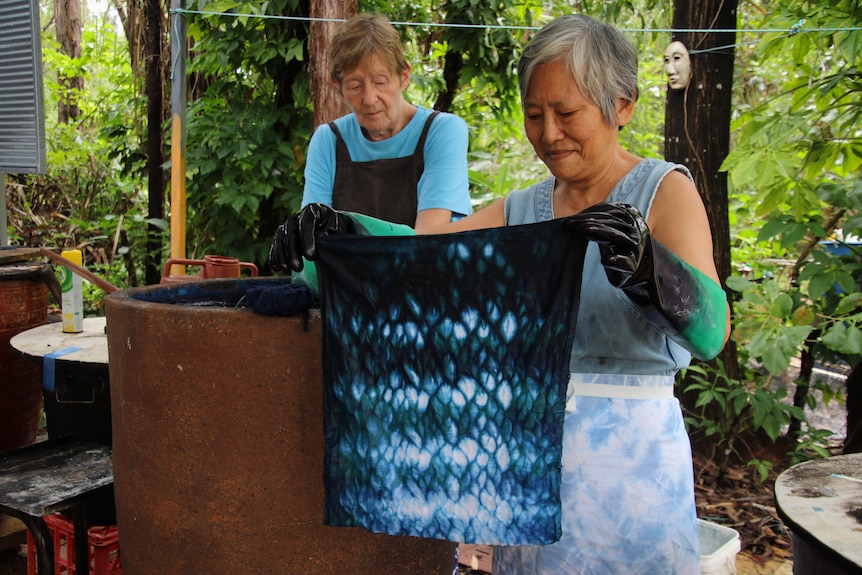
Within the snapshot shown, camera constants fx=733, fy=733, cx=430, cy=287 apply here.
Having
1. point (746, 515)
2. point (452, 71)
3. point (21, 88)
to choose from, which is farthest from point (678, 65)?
point (21, 88)

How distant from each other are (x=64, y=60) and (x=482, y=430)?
7.92 meters

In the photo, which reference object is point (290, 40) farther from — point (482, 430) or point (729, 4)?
point (482, 430)

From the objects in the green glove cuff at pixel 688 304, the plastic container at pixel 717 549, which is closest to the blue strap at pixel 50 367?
the green glove cuff at pixel 688 304

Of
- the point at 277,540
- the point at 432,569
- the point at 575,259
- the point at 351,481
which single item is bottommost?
the point at 432,569

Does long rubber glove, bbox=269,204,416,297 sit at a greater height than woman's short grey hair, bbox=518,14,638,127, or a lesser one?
lesser

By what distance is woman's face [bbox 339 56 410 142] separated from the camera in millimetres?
2271

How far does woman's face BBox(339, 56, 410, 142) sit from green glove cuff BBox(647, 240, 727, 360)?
1364mm

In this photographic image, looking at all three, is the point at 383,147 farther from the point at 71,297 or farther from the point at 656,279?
the point at 71,297

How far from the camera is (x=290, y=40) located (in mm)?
4062

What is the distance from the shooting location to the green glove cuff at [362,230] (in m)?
1.62

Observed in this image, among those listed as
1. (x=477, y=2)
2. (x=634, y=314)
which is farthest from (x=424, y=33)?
(x=634, y=314)

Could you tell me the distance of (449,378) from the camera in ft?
4.53

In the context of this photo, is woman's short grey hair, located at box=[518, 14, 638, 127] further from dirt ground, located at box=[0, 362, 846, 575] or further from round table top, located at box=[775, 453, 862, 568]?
dirt ground, located at box=[0, 362, 846, 575]

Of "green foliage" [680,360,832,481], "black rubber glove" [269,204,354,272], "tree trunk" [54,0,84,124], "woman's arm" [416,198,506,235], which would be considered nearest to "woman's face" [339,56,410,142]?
"woman's arm" [416,198,506,235]
